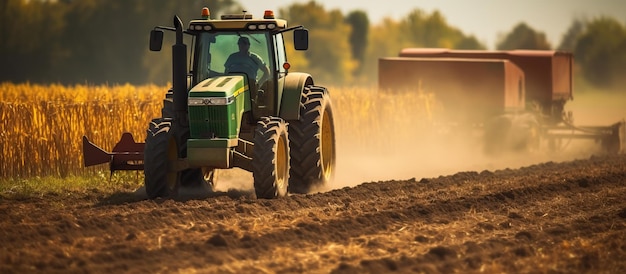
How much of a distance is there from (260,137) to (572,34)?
61.2 m

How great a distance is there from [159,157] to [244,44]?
200 centimetres

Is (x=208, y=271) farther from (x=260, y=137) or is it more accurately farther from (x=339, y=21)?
(x=339, y=21)

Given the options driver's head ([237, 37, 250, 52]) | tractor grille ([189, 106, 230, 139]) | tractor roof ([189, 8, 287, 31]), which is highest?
tractor roof ([189, 8, 287, 31])

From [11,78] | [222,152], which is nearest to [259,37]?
[222,152]

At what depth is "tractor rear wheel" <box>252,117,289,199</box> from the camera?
539 inches

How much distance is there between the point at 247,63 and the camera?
48.3 feet

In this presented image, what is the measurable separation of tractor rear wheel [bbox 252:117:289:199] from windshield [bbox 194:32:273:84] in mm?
892

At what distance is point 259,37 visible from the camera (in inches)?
579

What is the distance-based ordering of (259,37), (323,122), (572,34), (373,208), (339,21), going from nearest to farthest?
(373,208)
(259,37)
(323,122)
(572,34)
(339,21)

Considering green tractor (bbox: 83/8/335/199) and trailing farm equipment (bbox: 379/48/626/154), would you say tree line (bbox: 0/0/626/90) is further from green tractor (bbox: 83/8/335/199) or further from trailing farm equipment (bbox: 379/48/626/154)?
green tractor (bbox: 83/8/335/199)

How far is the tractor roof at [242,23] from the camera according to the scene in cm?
1455

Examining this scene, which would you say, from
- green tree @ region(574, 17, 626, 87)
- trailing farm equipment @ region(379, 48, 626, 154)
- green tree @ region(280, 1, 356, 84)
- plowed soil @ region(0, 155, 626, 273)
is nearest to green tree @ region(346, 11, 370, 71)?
green tree @ region(280, 1, 356, 84)

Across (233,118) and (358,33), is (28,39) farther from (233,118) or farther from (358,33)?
(233,118)

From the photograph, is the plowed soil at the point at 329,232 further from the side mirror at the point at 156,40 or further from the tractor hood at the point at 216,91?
the side mirror at the point at 156,40
